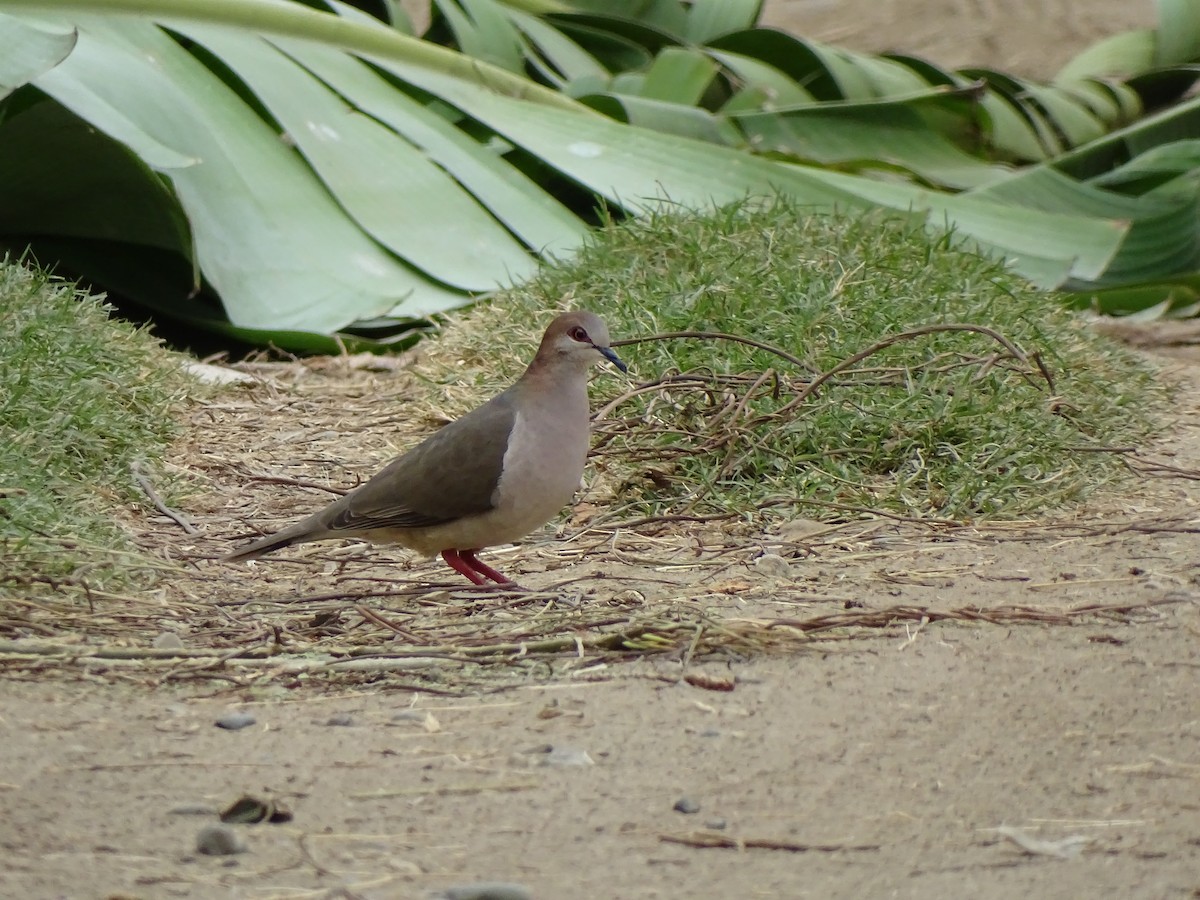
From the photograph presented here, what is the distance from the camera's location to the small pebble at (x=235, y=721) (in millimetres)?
2693

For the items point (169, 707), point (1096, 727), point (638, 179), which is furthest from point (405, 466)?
point (638, 179)

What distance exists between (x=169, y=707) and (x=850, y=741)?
4.03ft

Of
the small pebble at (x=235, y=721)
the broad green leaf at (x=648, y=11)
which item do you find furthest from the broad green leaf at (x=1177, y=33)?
the small pebble at (x=235, y=721)

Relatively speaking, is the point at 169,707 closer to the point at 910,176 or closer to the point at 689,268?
the point at 689,268

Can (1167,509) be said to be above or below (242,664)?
above

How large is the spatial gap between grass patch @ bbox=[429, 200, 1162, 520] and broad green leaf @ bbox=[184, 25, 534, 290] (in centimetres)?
78

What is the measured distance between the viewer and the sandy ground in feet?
7.23

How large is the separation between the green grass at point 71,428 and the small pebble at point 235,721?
787 mm

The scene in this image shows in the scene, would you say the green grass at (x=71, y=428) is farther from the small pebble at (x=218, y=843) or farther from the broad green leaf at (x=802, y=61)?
the broad green leaf at (x=802, y=61)

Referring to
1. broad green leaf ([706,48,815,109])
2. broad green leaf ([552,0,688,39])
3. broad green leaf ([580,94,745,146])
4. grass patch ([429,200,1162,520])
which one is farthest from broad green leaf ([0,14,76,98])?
broad green leaf ([552,0,688,39])

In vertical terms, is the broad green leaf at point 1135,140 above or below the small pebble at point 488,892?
above

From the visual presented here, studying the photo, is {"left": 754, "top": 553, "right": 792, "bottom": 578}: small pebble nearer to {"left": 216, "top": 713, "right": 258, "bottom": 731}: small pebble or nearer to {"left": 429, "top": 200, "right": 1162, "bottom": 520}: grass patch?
{"left": 429, "top": 200, "right": 1162, "bottom": 520}: grass patch

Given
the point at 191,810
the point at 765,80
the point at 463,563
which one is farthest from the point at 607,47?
the point at 191,810

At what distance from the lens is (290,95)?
254 inches
